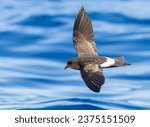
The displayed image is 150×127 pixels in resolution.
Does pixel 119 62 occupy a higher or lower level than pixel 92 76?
higher

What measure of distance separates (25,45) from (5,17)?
9.12ft

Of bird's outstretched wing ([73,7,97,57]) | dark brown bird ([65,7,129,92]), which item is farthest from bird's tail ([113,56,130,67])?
bird's outstretched wing ([73,7,97,57])

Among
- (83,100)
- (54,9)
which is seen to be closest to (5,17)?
(54,9)

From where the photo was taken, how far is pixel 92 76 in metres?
10.7

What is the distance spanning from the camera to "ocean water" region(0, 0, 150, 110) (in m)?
13.0

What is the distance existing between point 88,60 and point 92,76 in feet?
1.43

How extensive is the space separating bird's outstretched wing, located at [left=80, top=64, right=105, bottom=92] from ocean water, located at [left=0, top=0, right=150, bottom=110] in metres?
1.38

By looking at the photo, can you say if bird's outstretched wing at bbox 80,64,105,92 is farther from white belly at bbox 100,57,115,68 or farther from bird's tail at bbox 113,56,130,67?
bird's tail at bbox 113,56,130,67

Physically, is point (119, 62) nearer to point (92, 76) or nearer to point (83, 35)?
point (92, 76)

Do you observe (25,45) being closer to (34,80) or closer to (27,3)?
(34,80)

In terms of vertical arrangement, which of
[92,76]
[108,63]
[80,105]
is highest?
[108,63]

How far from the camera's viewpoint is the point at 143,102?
41.1 feet

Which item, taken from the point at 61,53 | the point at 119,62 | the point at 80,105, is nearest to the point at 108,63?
the point at 119,62

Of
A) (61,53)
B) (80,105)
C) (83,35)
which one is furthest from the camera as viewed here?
(61,53)
